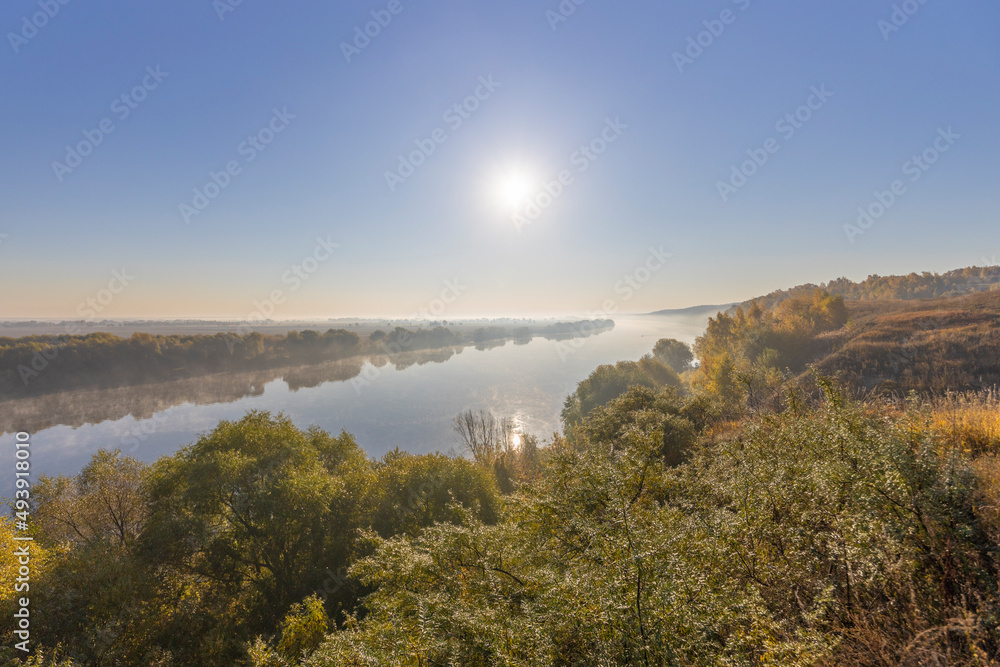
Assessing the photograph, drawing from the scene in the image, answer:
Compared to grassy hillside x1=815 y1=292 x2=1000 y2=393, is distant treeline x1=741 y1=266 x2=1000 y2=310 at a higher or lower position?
higher

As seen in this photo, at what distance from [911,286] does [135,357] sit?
18653 cm

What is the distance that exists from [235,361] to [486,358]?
6936 centimetres

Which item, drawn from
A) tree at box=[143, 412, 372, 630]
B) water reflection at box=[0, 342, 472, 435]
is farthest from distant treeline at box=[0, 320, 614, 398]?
tree at box=[143, 412, 372, 630]

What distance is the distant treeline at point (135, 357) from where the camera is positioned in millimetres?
59375

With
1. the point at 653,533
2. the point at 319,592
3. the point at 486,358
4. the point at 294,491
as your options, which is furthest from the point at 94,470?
the point at 486,358

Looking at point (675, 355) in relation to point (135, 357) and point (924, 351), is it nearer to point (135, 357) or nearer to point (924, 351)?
point (924, 351)

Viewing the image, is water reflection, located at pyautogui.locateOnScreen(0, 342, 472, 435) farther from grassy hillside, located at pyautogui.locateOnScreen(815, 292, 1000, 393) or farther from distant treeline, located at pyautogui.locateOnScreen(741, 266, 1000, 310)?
distant treeline, located at pyautogui.locateOnScreen(741, 266, 1000, 310)

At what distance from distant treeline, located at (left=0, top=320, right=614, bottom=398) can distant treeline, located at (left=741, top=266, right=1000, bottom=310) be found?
12497 centimetres

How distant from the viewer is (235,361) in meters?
86.6

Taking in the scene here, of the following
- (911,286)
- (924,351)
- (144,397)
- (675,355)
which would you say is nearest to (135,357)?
(144,397)

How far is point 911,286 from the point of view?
89.2m

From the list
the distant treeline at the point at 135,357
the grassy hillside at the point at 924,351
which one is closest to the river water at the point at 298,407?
the distant treeline at the point at 135,357

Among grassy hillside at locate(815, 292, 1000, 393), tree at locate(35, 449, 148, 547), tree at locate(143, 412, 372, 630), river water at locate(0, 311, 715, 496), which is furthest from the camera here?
river water at locate(0, 311, 715, 496)

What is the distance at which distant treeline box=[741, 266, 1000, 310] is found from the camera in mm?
86375
